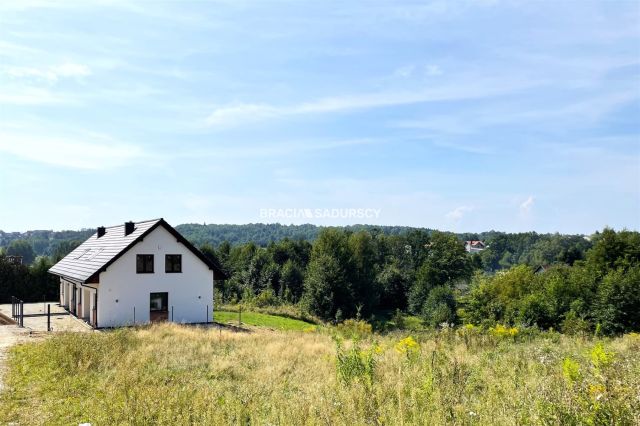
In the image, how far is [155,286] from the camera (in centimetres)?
2766

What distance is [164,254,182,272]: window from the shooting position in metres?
28.2

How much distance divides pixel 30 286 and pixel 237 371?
3310 cm

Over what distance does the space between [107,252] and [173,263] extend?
3.94 metres

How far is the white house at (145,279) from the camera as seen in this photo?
26.4 m

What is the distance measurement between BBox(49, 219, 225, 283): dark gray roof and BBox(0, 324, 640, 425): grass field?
Answer: 11715mm

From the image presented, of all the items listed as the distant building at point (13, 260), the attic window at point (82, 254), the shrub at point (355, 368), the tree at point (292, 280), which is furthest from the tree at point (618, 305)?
the distant building at point (13, 260)

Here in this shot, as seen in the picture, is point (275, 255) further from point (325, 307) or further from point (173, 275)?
point (173, 275)

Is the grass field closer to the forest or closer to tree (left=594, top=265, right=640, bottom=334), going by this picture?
the forest

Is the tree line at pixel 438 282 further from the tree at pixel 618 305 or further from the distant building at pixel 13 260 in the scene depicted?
the distant building at pixel 13 260

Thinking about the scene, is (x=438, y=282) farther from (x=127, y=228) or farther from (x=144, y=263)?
(x=144, y=263)

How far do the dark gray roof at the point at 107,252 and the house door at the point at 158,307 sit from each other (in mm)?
3075

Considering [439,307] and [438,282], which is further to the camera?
[438,282]

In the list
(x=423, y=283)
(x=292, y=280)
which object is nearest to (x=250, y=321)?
(x=292, y=280)

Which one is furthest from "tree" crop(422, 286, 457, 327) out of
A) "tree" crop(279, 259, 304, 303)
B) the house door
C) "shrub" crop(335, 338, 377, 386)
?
"shrub" crop(335, 338, 377, 386)
